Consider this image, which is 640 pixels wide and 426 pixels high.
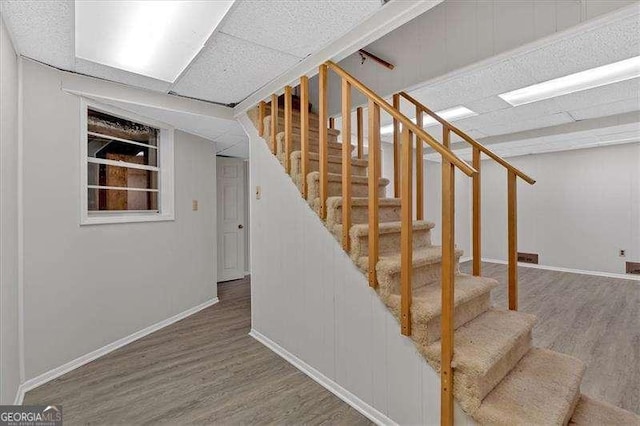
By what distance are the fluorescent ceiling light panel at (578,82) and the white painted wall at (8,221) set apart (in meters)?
4.00

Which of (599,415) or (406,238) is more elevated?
(406,238)

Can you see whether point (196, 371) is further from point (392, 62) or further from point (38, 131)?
point (392, 62)

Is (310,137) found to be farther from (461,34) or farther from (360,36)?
(461,34)

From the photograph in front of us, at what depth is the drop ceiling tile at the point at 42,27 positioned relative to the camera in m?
1.51

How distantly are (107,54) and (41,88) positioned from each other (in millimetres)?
656

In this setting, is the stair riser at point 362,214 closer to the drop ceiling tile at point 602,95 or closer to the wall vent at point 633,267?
the drop ceiling tile at point 602,95

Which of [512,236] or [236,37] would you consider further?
[512,236]

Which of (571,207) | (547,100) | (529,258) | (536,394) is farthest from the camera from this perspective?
(529,258)

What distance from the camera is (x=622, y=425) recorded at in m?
1.44

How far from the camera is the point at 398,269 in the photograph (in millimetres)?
1737

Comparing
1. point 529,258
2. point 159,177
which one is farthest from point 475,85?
point 529,258

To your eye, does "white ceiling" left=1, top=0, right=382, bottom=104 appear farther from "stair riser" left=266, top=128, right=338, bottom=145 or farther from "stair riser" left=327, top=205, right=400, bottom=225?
"stair riser" left=327, top=205, right=400, bottom=225

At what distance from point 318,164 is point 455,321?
1573mm

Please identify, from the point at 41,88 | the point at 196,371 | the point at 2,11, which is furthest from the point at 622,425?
the point at 41,88
